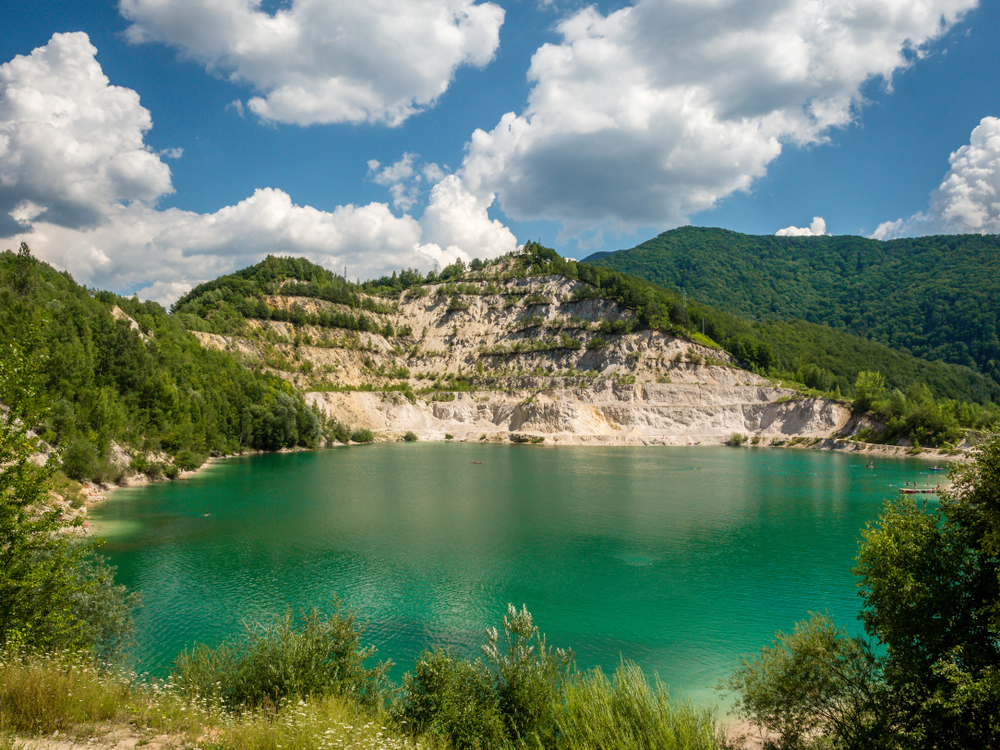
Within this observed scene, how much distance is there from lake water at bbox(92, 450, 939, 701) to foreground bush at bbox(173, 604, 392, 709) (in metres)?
4.22

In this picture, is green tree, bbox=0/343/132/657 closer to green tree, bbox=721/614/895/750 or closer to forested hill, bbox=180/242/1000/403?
green tree, bbox=721/614/895/750

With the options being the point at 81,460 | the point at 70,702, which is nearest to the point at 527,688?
the point at 70,702

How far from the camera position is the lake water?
18172 millimetres

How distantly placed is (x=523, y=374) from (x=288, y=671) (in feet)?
334

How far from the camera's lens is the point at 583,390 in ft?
341

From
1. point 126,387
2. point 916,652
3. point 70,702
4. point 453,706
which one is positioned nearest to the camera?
point 70,702

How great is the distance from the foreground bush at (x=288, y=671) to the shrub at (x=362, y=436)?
83.6m

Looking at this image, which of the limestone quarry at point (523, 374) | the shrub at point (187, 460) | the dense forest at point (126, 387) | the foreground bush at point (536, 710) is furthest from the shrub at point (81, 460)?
the limestone quarry at point (523, 374)

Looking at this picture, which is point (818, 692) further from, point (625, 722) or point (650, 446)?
point (650, 446)

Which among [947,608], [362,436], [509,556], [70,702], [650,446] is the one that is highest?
[947,608]

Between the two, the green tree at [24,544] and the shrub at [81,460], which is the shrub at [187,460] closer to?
the shrub at [81,460]

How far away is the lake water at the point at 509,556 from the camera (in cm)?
1817

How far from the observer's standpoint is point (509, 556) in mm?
26891

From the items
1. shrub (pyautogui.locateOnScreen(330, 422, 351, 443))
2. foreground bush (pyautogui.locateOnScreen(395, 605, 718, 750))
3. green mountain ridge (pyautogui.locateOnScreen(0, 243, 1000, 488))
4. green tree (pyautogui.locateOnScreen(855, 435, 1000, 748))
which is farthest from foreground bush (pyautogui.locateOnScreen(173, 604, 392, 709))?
shrub (pyautogui.locateOnScreen(330, 422, 351, 443))
